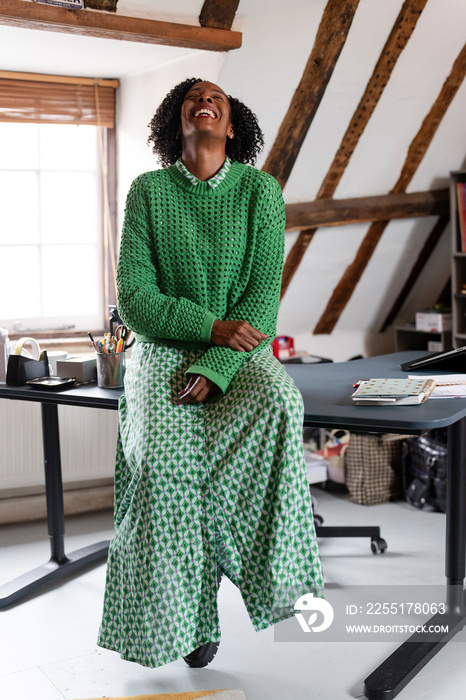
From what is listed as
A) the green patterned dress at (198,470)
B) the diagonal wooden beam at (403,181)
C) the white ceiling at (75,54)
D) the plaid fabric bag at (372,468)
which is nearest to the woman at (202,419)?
the green patterned dress at (198,470)

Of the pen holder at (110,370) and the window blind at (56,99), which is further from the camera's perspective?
the window blind at (56,99)

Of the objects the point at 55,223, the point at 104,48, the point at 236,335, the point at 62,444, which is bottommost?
the point at 62,444

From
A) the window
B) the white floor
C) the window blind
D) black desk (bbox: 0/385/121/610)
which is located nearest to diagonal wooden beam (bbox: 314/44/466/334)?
the window

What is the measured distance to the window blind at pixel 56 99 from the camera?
3385 millimetres

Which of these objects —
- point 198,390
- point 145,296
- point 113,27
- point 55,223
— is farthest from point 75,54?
point 198,390

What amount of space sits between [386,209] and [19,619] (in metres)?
2.46

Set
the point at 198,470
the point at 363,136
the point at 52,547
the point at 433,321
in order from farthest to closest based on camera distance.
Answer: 1. the point at 433,321
2. the point at 363,136
3. the point at 52,547
4. the point at 198,470

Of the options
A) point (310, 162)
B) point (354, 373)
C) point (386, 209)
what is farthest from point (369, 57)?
point (354, 373)

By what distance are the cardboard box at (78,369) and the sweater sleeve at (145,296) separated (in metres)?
0.48

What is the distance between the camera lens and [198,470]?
1975mm

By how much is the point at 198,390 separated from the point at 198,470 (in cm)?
20

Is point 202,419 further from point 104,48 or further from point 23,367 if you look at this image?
point 104,48

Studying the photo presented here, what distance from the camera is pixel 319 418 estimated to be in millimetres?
1983

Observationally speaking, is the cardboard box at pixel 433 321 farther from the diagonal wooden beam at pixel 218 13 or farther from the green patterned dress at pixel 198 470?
the green patterned dress at pixel 198 470
